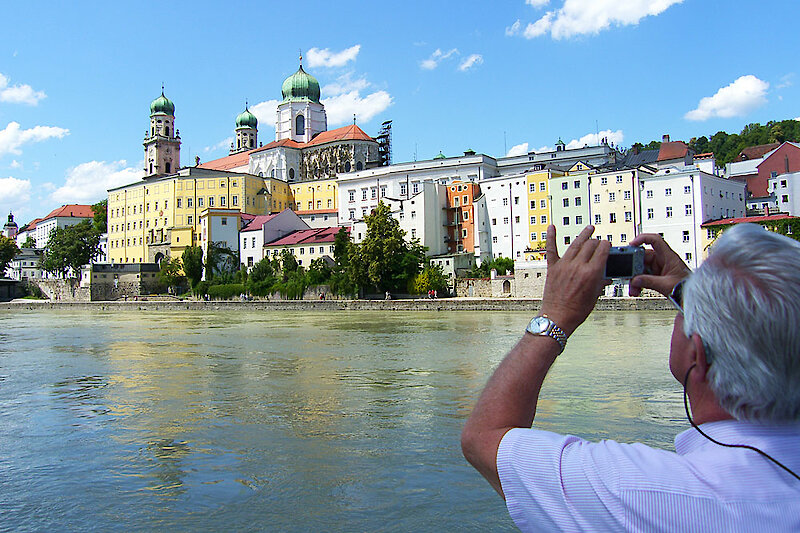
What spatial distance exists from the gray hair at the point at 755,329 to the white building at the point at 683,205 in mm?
48733

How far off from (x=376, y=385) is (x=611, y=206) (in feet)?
139

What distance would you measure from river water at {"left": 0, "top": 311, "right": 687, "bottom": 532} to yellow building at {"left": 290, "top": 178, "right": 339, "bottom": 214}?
65.8 metres

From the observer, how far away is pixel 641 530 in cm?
146

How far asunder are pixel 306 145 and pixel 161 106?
23807 mm

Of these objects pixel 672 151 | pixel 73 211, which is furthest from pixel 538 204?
pixel 73 211

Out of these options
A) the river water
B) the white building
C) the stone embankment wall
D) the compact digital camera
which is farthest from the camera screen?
the white building

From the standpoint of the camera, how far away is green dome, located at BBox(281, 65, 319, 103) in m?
93.0

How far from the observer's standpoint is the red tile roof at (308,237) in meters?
64.6

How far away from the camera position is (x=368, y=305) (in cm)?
5172

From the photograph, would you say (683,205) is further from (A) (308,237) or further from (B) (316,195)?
(B) (316,195)

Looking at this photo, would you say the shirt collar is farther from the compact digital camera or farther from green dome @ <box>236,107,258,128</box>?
green dome @ <box>236,107,258,128</box>

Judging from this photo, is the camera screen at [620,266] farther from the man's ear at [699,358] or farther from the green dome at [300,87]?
the green dome at [300,87]

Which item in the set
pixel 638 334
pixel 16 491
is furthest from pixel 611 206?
pixel 16 491

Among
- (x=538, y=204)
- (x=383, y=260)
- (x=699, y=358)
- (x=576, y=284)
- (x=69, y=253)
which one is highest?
(x=538, y=204)
